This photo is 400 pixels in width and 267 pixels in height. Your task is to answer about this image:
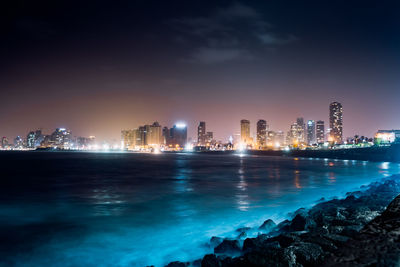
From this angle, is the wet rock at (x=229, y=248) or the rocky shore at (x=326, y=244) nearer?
the rocky shore at (x=326, y=244)

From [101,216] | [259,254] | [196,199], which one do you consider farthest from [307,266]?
[196,199]

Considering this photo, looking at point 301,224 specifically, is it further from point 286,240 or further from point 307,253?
point 307,253

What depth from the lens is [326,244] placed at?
604 cm

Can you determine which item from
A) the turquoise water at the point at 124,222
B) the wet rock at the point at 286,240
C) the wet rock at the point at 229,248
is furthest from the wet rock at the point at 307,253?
the turquoise water at the point at 124,222

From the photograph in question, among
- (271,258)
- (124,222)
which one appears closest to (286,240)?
(271,258)

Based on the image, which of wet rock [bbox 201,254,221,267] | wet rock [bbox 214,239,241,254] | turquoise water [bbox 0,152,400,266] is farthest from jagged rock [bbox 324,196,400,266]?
turquoise water [bbox 0,152,400,266]

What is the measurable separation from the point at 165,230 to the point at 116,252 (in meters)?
2.95

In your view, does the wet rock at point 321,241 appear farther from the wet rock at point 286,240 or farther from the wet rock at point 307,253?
the wet rock at point 286,240

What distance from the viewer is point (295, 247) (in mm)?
5898

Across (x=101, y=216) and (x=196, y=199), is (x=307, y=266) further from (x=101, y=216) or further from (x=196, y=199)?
(x=196, y=199)

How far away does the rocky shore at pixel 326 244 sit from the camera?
2.04 metres

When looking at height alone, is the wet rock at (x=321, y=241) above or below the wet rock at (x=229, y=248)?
above

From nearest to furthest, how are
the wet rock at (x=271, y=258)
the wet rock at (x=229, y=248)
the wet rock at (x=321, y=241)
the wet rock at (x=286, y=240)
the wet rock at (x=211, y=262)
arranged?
the wet rock at (x=271, y=258), the wet rock at (x=321, y=241), the wet rock at (x=211, y=262), the wet rock at (x=286, y=240), the wet rock at (x=229, y=248)

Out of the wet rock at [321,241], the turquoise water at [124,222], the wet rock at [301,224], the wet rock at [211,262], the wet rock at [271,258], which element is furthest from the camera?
the wet rock at [301,224]
